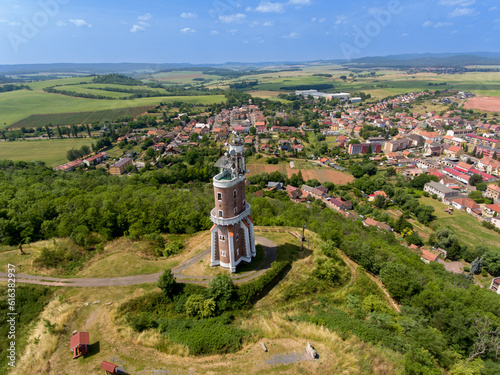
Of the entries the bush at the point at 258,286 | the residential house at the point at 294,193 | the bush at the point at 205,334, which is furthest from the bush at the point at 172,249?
the residential house at the point at 294,193

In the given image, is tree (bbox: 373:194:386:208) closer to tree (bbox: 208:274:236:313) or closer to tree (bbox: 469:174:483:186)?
tree (bbox: 469:174:483:186)

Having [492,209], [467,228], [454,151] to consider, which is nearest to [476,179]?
[492,209]

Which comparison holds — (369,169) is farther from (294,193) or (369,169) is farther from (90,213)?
(90,213)

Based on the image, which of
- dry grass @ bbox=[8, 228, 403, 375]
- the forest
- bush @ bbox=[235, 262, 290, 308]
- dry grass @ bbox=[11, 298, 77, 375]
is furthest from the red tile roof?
bush @ bbox=[235, 262, 290, 308]

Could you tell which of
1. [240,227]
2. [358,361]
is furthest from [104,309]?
[358,361]

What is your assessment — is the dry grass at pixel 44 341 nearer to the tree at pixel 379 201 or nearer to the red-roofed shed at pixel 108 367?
the red-roofed shed at pixel 108 367

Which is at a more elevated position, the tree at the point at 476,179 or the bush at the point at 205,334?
the bush at the point at 205,334
